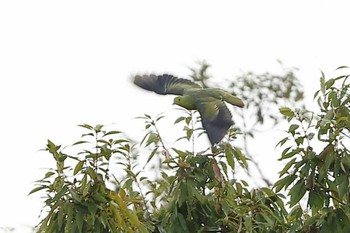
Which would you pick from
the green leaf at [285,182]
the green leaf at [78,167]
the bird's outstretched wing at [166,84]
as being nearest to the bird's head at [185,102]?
the bird's outstretched wing at [166,84]

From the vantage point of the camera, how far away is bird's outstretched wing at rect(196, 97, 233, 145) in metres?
4.60

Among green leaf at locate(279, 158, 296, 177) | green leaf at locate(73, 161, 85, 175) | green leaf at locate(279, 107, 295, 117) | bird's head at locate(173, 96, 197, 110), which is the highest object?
bird's head at locate(173, 96, 197, 110)

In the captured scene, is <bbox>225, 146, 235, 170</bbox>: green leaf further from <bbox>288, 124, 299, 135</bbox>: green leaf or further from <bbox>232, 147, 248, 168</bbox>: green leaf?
<bbox>288, 124, 299, 135</bbox>: green leaf

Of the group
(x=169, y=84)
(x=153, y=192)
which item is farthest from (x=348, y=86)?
(x=169, y=84)

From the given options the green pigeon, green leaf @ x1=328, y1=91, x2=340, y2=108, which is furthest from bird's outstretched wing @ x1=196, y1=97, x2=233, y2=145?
green leaf @ x1=328, y1=91, x2=340, y2=108

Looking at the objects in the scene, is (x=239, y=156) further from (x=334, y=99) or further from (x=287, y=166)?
(x=334, y=99)

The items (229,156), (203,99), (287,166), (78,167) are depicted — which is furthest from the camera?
(203,99)

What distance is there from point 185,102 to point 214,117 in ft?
1.24

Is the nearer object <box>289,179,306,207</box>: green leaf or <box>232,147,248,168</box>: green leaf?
<box>289,179,306,207</box>: green leaf

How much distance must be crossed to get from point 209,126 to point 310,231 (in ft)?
2.62

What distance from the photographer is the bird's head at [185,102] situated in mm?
5141

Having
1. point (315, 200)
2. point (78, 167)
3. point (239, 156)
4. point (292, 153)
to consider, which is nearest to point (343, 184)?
point (315, 200)

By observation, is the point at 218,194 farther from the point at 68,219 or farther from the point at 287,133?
the point at 68,219

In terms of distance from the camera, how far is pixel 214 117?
4836 millimetres
